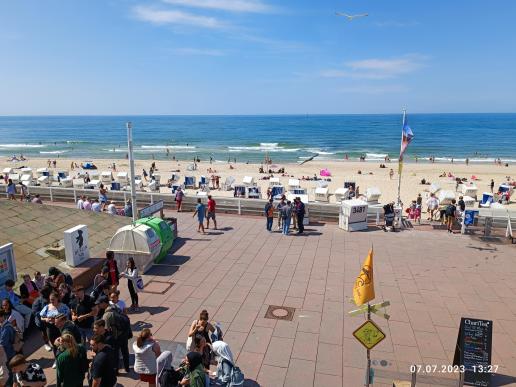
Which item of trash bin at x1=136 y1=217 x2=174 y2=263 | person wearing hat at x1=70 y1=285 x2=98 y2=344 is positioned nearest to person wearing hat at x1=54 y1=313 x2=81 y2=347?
person wearing hat at x1=70 y1=285 x2=98 y2=344

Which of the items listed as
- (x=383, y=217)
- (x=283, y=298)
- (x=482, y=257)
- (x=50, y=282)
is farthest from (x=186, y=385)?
(x=383, y=217)

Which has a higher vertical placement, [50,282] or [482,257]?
[50,282]

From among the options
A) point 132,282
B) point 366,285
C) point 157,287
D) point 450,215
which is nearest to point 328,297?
point 366,285

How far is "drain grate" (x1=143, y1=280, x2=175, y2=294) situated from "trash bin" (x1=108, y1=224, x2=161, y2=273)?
71cm

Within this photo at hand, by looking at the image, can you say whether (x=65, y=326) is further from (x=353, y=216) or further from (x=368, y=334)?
(x=353, y=216)

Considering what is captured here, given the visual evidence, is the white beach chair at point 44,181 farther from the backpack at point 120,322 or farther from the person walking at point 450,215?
the backpack at point 120,322

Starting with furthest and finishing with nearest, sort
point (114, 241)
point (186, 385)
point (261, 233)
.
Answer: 1. point (261, 233)
2. point (114, 241)
3. point (186, 385)

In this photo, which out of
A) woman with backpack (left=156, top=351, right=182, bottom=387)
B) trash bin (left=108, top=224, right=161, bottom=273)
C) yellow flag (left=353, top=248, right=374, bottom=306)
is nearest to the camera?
woman with backpack (left=156, top=351, right=182, bottom=387)

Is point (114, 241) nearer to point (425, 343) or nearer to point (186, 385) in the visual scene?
point (186, 385)

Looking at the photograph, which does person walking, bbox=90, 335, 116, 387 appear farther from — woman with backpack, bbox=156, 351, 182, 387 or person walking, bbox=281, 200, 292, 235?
person walking, bbox=281, 200, 292, 235

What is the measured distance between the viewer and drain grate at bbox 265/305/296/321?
27.5ft

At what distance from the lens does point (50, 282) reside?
24.7 feet

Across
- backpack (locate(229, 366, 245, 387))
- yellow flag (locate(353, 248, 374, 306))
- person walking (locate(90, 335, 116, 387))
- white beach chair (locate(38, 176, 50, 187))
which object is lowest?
white beach chair (locate(38, 176, 50, 187))

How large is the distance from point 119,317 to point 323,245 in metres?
8.03
